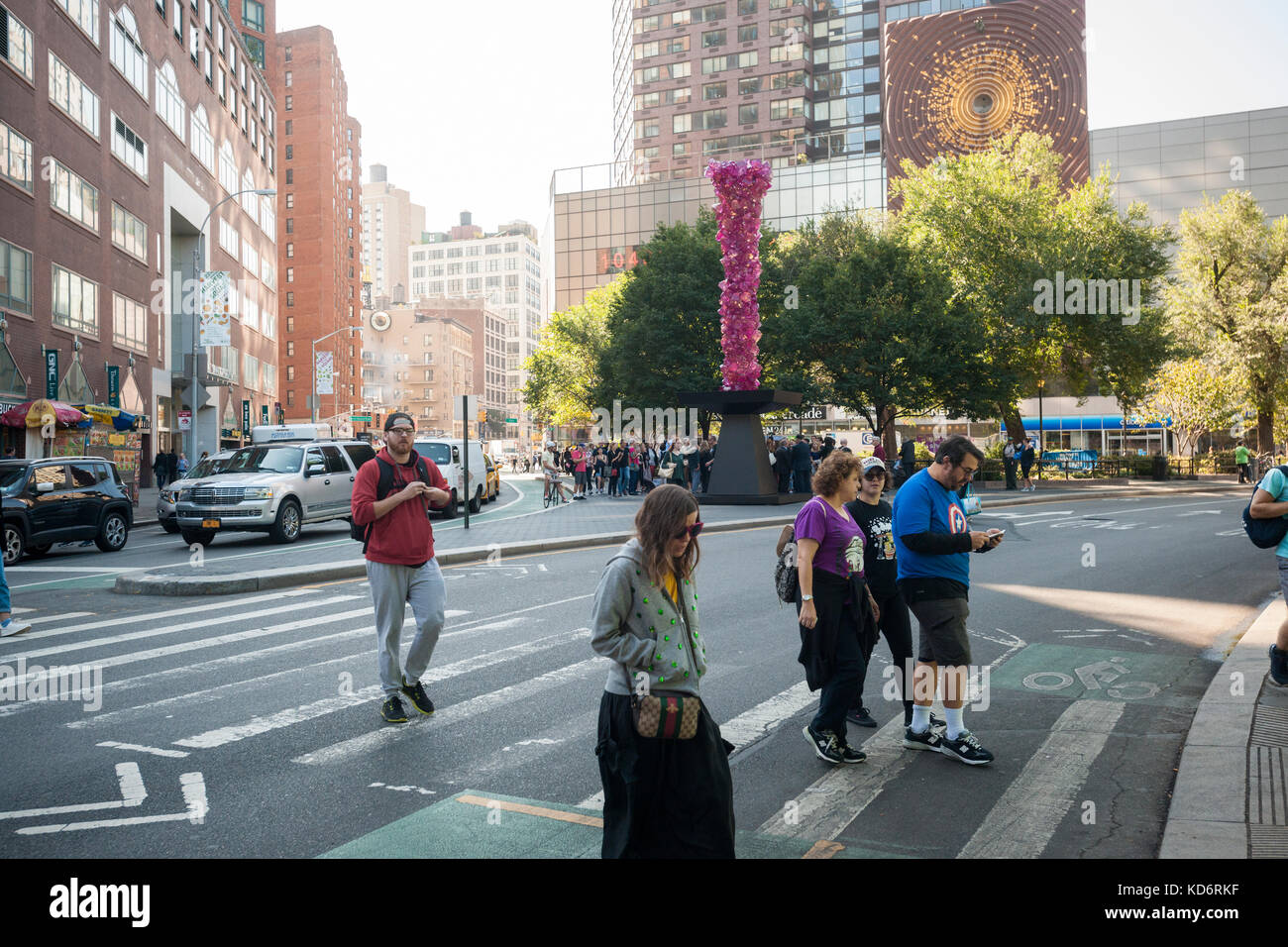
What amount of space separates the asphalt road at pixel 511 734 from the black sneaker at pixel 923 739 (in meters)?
0.09

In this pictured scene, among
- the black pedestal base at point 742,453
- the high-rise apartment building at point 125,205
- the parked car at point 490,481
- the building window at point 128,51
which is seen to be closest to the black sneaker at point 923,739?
the black pedestal base at point 742,453

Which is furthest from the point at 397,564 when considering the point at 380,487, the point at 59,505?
the point at 59,505

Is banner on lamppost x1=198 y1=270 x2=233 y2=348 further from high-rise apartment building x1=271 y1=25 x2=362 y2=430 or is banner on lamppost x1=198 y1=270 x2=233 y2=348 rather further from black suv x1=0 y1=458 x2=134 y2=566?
high-rise apartment building x1=271 y1=25 x2=362 y2=430

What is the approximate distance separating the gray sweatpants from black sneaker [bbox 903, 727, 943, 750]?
9.70 feet

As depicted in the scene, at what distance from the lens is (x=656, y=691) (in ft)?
12.0

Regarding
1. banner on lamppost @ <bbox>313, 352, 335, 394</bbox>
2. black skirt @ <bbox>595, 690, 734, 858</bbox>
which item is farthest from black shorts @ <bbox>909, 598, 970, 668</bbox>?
banner on lamppost @ <bbox>313, 352, 335, 394</bbox>

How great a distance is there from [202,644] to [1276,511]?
860 centimetres

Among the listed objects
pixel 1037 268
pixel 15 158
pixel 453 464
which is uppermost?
pixel 15 158

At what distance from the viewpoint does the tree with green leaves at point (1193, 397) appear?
46.4m

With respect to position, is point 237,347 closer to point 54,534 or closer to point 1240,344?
point 54,534

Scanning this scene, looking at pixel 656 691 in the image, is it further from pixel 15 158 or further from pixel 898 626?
pixel 15 158

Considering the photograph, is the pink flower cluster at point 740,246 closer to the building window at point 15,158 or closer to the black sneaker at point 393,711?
the building window at point 15,158

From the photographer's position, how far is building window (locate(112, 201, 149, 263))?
37.9 meters

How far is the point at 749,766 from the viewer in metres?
5.56
